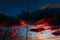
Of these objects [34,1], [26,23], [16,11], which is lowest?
[26,23]

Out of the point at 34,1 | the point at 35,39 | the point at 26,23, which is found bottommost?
the point at 35,39

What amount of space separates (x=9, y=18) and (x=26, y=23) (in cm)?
40

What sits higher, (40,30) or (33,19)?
(33,19)

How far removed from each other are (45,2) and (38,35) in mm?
788

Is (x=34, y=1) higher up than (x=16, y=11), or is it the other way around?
(x=34, y=1)

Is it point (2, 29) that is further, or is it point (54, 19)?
point (54, 19)

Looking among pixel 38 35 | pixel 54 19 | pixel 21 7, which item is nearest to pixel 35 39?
pixel 38 35

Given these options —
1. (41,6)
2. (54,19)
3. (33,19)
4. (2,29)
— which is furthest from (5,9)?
(54,19)

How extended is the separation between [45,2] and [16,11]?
28.0 inches

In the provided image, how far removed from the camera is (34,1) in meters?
2.28

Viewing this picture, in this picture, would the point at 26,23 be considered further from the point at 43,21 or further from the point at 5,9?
the point at 5,9

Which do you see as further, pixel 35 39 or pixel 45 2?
pixel 45 2

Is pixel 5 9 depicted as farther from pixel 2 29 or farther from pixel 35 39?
pixel 35 39

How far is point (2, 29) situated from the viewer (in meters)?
2.12
